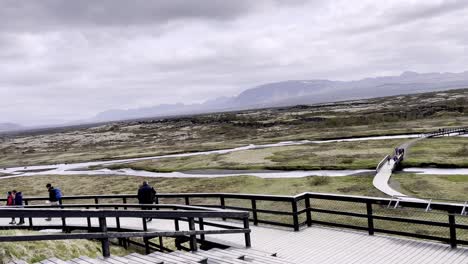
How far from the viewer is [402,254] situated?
1080cm

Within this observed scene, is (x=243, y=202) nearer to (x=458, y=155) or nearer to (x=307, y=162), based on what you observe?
(x=307, y=162)

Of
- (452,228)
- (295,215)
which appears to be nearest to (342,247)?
(295,215)

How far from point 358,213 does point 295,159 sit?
4049 centimetres

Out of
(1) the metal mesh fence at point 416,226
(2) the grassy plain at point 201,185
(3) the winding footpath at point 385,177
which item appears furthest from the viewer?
(2) the grassy plain at point 201,185

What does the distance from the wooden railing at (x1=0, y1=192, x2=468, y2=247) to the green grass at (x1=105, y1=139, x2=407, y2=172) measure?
61.2ft

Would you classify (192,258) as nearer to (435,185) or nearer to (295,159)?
(435,185)

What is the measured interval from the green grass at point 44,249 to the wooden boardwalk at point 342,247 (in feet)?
14.1

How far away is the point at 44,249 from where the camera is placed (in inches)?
485

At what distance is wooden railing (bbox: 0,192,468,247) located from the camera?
444 inches

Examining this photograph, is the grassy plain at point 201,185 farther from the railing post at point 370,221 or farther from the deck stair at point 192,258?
the deck stair at point 192,258

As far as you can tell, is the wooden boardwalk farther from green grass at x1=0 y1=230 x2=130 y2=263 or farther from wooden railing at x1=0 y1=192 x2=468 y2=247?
green grass at x1=0 y1=230 x2=130 y2=263

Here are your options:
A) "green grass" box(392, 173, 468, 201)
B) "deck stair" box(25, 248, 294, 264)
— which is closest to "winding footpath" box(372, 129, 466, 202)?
"green grass" box(392, 173, 468, 201)

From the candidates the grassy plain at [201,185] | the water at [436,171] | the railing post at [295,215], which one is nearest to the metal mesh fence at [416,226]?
the railing post at [295,215]

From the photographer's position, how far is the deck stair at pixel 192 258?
7775 millimetres
